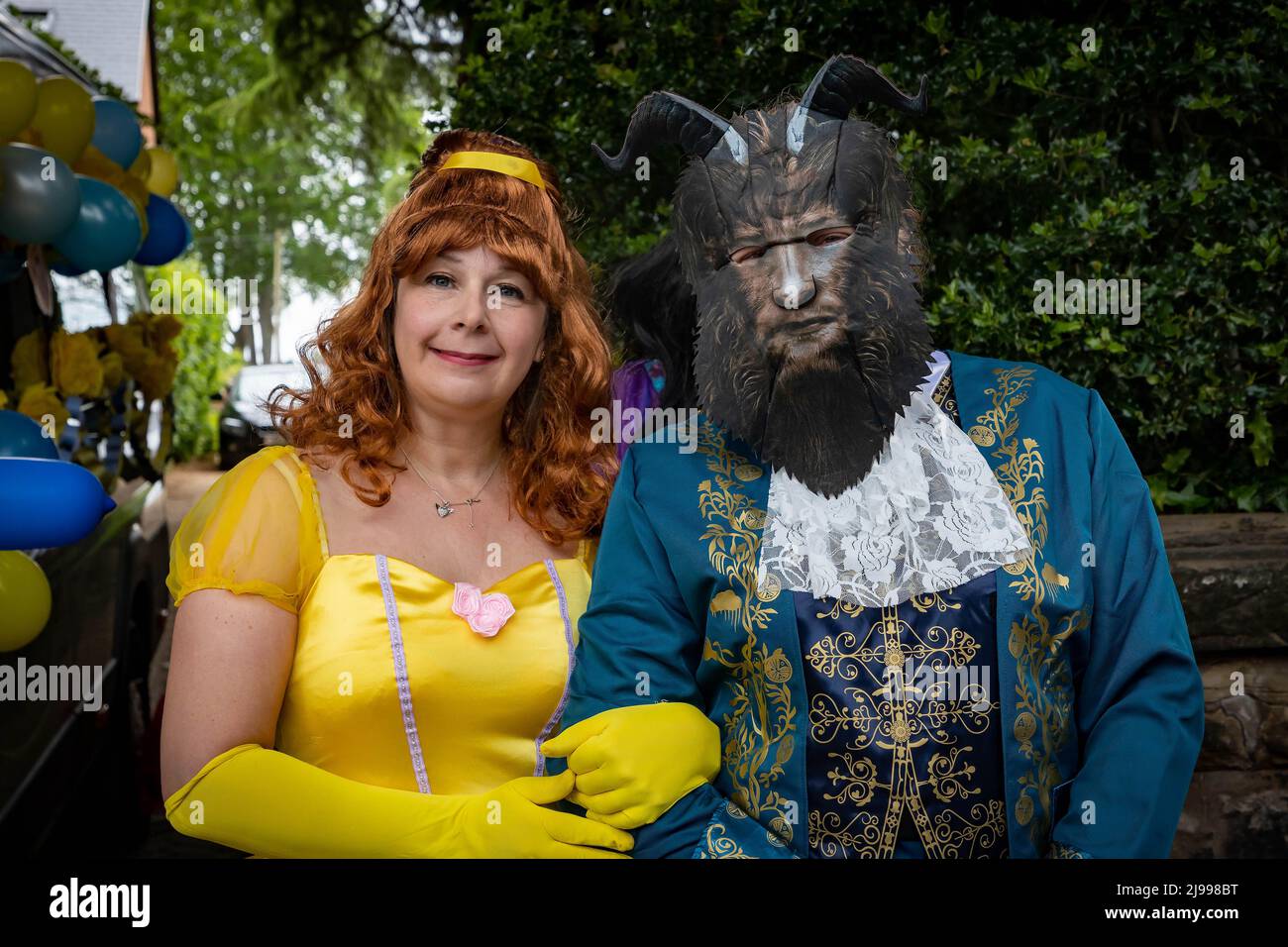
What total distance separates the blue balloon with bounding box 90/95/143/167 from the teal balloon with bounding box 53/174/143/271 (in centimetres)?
42

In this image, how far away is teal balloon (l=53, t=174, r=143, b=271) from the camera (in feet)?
13.2

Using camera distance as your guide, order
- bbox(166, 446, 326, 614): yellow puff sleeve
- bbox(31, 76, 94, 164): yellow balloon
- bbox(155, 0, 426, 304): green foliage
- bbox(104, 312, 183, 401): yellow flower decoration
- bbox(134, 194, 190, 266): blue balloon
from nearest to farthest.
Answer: bbox(166, 446, 326, 614): yellow puff sleeve < bbox(31, 76, 94, 164): yellow balloon < bbox(104, 312, 183, 401): yellow flower decoration < bbox(134, 194, 190, 266): blue balloon < bbox(155, 0, 426, 304): green foliage

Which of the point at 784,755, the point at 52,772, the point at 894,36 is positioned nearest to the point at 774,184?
the point at 784,755

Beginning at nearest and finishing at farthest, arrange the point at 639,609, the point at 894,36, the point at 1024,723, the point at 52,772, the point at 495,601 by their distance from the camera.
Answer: the point at 1024,723 < the point at 639,609 < the point at 495,601 < the point at 52,772 < the point at 894,36

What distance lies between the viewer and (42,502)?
2131 mm

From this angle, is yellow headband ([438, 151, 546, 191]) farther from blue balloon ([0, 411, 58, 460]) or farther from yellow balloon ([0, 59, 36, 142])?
yellow balloon ([0, 59, 36, 142])

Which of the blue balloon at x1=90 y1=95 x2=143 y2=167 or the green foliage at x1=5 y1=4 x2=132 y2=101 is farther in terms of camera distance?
the green foliage at x1=5 y1=4 x2=132 y2=101

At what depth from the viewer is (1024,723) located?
178 cm

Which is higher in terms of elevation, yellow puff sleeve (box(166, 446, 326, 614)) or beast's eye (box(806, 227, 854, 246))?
beast's eye (box(806, 227, 854, 246))

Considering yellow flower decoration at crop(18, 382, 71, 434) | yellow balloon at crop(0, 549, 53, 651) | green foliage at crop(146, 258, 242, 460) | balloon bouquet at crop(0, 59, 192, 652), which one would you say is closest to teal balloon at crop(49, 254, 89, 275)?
balloon bouquet at crop(0, 59, 192, 652)

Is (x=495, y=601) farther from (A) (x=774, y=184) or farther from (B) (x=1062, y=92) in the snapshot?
(B) (x=1062, y=92)

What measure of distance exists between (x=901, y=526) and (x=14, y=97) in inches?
114

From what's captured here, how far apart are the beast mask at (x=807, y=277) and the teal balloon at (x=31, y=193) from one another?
7.73ft

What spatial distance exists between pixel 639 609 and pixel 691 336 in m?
0.65
